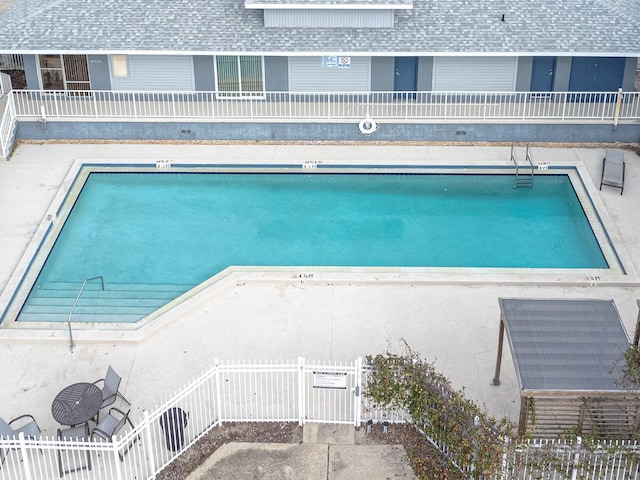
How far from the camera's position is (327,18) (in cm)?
2902

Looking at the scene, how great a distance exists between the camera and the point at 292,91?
30.0m

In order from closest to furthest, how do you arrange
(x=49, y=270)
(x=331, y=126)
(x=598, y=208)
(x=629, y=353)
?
1. (x=629, y=353)
2. (x=49, y=270)
3. (x=598, y=208)
4. (x=331, y=126)

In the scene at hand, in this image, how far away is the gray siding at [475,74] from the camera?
29672 mm

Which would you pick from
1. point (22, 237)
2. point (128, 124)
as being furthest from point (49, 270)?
point (128, 124)

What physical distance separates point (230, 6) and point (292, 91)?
343 cm

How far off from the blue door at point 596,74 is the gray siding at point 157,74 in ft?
41.4

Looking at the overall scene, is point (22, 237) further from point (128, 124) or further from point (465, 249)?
point (465, 249)

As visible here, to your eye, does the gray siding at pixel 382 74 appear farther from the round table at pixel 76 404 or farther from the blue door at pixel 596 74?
the round table at pixel 76 404

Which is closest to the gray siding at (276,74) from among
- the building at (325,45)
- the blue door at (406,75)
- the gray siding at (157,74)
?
the building at (325,45)

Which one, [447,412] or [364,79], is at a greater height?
[364,79]

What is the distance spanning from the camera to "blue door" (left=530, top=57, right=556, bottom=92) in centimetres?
2962

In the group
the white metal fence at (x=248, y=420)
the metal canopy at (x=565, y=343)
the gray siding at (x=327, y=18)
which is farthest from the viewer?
the gray siding at (x=327, y=18)

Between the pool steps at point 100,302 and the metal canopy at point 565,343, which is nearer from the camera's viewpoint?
the metal canopy at point 565,343

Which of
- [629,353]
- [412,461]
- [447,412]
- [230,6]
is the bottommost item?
[412,461]
